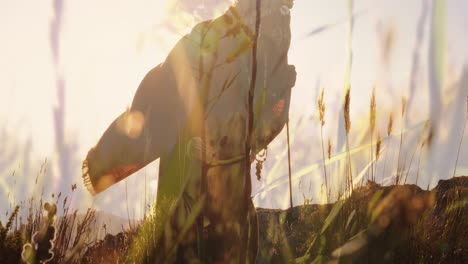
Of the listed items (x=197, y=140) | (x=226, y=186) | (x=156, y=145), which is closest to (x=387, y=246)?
(x=226, y=186)

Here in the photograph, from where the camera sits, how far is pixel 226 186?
95.5 inches

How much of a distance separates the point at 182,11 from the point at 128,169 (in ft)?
3.25

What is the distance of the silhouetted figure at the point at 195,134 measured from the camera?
89.9 inches

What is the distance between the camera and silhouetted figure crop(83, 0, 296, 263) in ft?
7.49

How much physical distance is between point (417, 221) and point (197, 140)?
1.09 m

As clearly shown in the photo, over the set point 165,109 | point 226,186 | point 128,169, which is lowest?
point 226,186

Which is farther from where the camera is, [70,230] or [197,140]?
[70,230]

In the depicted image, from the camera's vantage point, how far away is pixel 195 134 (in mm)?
2518

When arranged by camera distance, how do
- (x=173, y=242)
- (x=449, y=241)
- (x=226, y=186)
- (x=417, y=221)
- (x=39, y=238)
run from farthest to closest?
(x=449, y=241) < (x=417, y=221) < (x=226, y=186) < (x=173, y=242) < (x=39, y=238)

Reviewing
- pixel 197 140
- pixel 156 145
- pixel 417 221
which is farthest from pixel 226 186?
pixel 417 221

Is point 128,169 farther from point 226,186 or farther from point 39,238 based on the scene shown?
point 39,238

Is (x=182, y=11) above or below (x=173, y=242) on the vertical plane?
above

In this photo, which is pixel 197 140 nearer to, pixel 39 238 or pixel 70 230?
pixel 70 230

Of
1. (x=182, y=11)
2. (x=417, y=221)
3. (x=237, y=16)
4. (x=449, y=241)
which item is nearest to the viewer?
(x=237, y=16)
